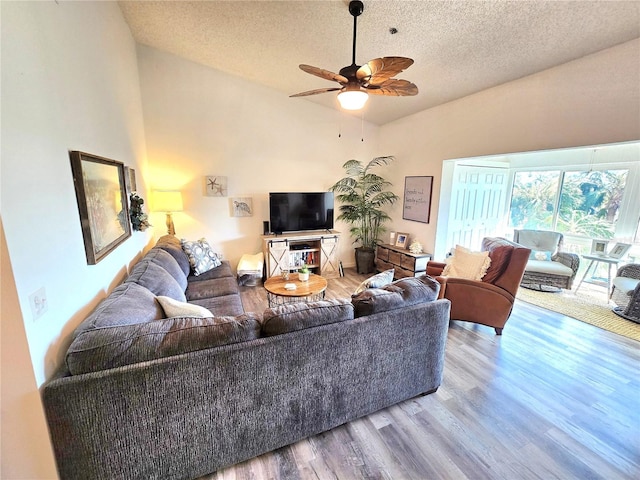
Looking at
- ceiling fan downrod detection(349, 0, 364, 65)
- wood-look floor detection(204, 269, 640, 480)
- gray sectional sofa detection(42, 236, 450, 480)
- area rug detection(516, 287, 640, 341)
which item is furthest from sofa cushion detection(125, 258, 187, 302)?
area rug detection(516, 287, 640, 341)

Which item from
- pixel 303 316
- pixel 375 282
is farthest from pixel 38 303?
pixel 375 282

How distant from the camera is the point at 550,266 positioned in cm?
414

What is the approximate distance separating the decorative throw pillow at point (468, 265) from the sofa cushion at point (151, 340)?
8.52 feet

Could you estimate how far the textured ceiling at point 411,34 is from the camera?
2.11 m

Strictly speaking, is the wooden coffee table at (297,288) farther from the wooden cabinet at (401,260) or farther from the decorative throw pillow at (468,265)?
the wooden cabinet at (401,260)

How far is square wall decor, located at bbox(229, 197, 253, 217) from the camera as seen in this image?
4447mm

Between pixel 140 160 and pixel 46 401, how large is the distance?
10.3 feet

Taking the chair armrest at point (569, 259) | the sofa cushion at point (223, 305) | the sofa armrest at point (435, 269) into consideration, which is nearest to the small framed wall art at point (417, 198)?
the sofa armrest at point (435, 269)

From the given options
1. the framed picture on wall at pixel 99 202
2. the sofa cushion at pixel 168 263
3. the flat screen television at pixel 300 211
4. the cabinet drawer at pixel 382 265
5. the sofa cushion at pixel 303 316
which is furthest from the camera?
the cabinet drawer at pixel 382 265

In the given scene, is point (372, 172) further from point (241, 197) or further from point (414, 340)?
point (414, 340)

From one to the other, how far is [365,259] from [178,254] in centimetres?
311

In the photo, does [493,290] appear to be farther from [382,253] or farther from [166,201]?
[166,201]

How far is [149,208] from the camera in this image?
13.0 ft

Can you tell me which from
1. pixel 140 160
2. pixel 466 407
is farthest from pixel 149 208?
pixel 466 407
